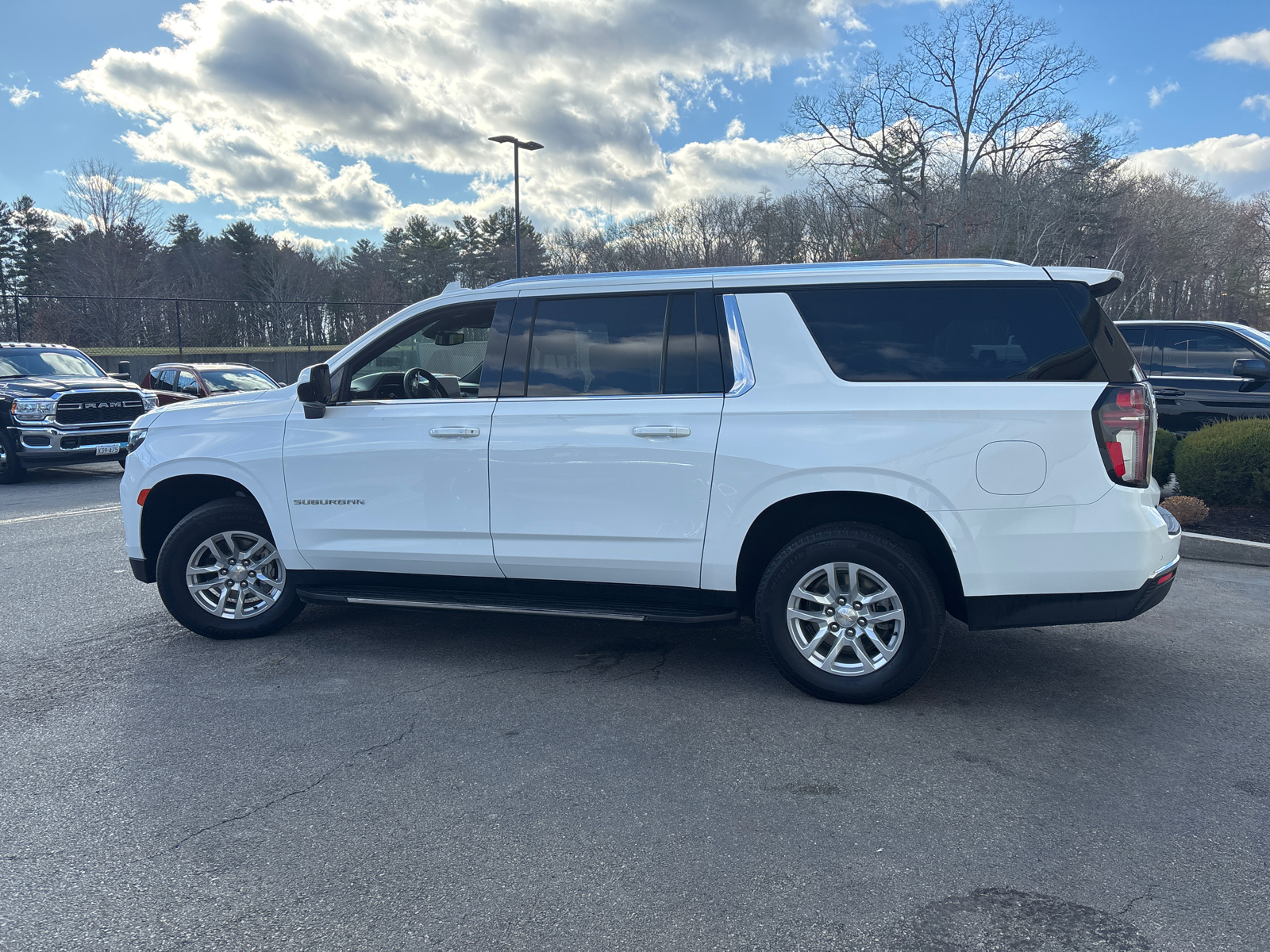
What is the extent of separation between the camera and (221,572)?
516 cm

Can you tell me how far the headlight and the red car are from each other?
10.8ft

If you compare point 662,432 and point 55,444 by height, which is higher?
point 662,432

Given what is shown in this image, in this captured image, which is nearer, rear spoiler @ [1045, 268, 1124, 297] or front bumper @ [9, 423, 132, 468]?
rear spoiler @ [1045, 268, 1124, 297]

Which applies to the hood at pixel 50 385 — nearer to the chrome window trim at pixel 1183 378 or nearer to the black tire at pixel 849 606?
the black tire at pixel 849 606

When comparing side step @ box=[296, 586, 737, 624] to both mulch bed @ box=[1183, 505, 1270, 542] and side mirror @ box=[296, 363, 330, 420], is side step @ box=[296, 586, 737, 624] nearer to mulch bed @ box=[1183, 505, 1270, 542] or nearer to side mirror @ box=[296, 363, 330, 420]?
side mirror @ box=[296, 363, 330, 420]

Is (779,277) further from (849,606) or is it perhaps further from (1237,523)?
(1237,523)

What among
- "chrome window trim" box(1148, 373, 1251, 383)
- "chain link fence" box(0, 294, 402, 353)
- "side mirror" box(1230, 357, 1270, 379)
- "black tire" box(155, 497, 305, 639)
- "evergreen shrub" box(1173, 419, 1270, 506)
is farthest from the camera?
"chain link fence" box(0, 294, 402, 353)

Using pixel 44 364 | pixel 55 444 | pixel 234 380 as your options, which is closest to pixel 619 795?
pixel 55 444

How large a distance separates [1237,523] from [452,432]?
7505mm

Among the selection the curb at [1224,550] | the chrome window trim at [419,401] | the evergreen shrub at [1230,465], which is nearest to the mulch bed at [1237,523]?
the evergreen shrub at [1230,465]

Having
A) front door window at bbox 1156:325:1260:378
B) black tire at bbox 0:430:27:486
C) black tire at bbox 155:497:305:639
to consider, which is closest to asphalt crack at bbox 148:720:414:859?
black tire at bbox 155:497:305:639

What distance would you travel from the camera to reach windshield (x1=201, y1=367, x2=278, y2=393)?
16.3m

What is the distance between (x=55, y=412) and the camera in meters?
12.7

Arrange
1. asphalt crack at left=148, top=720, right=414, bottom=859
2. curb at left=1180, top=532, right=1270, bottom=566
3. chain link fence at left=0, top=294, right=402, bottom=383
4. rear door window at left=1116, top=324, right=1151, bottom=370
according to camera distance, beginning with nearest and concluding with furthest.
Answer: asphalt crack at left=148, top=720, right=414, bottom=859 < curb at left=1180, top=532, right=1270, bottom=566 < rear door window at left=1116, top=324, right=1151, bottom=370 < chain link fence at left=0, top=294, right=402, bottom=383
